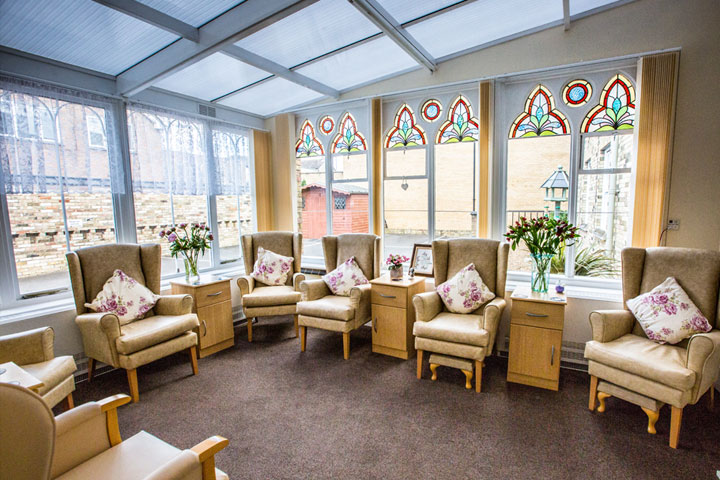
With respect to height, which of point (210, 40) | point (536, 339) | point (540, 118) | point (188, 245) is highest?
point (210, 40)

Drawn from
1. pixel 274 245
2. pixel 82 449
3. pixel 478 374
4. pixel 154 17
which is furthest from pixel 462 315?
pixel 154 17

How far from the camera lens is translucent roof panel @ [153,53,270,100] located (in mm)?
3225

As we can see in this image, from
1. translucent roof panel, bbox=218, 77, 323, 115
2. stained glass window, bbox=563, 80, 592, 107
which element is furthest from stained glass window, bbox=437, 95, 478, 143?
translucent roof panel, bbox=218, 77, 323, 115

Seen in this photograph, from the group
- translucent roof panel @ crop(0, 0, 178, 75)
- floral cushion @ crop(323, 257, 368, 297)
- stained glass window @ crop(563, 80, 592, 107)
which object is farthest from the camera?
floral cushion @ crop(323, 257, 368, 297)

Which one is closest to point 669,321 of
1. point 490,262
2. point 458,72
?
point 490,262

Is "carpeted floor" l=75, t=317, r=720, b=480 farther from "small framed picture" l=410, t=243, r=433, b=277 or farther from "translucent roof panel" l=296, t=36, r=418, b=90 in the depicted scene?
"translucent roof panel" l=296, t=36, r=418, b=90

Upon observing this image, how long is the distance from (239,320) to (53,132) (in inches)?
101

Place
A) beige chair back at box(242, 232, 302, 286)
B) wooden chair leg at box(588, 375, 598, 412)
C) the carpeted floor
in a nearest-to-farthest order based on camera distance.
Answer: the carpeted floor, wooden chair leg at box(588, 375, 598, 412), beige chair back at box(242, 232, 302, 286)

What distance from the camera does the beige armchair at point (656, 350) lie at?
6.72ft

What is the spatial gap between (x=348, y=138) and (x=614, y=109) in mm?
2702

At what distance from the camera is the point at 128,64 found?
3131 millimetres

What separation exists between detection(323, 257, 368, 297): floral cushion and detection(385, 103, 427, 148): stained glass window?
1.49 meters

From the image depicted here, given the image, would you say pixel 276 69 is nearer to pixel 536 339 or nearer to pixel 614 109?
pixel 614 109

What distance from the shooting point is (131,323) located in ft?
9.73
